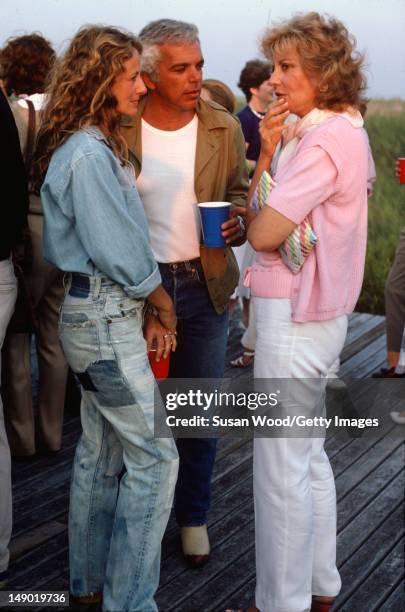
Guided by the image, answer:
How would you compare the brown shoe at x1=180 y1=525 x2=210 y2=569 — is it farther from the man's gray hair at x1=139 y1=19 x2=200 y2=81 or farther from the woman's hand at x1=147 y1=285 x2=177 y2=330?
the man's gray hair at x1=139 y1=19 x2=200 y2=81

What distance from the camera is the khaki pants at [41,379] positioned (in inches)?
171

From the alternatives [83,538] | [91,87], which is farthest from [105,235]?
[83,538]

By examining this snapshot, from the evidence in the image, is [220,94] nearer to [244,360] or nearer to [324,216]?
[244,360]

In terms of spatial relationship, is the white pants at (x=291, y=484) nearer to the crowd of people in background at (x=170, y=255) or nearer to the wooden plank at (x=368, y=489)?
the crowd of people in background at (x=170, y=255)

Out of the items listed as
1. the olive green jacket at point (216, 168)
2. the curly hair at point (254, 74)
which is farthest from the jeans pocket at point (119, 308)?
the curly hair at point (254, 74)

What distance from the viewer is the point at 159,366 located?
3223 millimetres

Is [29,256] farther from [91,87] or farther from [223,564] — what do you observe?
[223,564]

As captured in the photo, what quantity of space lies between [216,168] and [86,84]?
74cm

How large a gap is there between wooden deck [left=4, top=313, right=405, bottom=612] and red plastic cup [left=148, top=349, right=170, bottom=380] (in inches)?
29.8

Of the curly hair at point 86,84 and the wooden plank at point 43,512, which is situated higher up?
the curly hair at point 86,84

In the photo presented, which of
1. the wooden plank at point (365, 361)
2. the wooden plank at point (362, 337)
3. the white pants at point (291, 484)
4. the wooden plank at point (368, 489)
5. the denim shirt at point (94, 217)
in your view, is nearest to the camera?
the denim shirt at point (94, 217)

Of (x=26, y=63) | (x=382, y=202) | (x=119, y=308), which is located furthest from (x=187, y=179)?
(x=382, y=202)

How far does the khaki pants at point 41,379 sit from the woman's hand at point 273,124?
161cm

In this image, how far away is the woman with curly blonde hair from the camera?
2.66 meters
